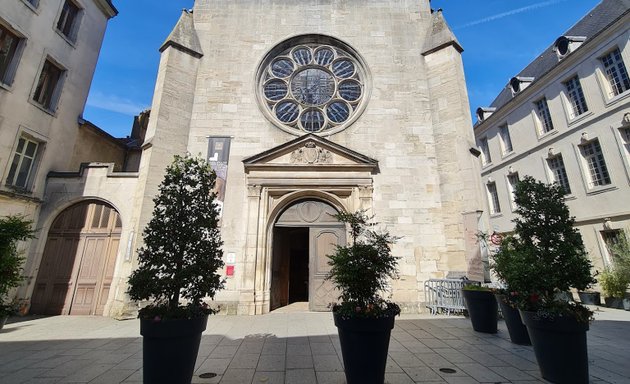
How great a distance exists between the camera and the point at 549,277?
384 centimetres

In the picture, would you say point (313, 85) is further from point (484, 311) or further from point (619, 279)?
point (619, 279)

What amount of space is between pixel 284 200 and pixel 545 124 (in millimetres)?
15364

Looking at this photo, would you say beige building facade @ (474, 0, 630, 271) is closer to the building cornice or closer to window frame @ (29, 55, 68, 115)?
the building cornice

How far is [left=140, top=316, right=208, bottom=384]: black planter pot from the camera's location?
9.84ft

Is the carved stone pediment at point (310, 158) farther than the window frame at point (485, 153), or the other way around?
the window frame at point (485, 153)

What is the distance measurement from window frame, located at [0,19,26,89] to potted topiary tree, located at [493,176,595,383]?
1310cm

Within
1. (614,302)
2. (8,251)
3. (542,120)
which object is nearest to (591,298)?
(614,302)

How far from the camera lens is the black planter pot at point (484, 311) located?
5.55m

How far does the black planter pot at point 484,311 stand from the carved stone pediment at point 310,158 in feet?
15.2

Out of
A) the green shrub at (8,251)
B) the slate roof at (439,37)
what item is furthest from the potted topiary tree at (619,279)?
the green shrub at (8,251)

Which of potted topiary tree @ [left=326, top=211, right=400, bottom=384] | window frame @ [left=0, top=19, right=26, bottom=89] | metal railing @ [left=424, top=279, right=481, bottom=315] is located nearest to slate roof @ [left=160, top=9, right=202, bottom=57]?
window frame @ [left=0, top=19, right=26, bottom=89]

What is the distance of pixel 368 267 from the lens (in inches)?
142

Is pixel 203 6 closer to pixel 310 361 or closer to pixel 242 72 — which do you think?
pixel 242 72

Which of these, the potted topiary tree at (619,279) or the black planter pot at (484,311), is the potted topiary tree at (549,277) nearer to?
the black planter pot at (484,311)
